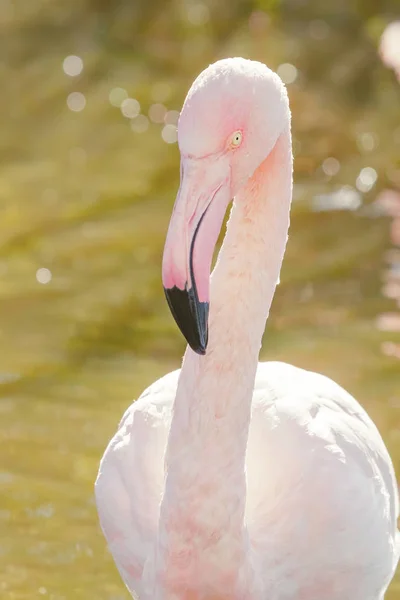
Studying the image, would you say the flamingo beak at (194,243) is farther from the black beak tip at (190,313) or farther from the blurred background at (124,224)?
the blurred background at (124,224)

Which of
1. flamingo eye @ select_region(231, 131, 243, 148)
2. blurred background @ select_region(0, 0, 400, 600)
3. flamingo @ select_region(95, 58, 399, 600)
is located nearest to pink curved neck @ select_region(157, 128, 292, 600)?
flamingo @ select_region(95, 58, 399, 600)

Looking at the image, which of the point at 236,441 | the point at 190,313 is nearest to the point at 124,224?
the point at 236,441

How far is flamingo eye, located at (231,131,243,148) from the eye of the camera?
282 cm

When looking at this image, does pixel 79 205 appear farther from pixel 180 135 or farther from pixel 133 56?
pixel 180 135

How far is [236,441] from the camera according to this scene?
3.15m

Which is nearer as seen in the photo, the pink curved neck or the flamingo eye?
the flamingo eye

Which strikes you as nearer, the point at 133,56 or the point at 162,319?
the point at 162,319

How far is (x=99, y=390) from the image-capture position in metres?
5.80

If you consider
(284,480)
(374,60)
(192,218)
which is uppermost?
(374,60)

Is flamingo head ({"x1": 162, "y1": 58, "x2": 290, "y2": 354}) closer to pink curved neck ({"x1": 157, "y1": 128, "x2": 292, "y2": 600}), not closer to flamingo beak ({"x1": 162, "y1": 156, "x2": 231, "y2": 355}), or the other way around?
flamingo beak ({"x1": 162, "y1": 156, "x2": 231, "y2": 355})

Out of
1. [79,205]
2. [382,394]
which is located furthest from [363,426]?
[79,205]

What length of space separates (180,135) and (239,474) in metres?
0.97

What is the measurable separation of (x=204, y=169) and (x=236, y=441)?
2.62 feet

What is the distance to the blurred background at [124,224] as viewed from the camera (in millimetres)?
5219
